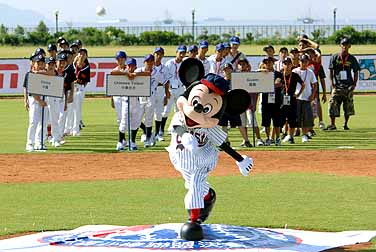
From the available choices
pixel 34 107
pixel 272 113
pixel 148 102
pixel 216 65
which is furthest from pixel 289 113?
pixel 34 107

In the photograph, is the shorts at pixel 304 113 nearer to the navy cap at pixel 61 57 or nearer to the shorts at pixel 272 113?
the shorts at pixel 272 113

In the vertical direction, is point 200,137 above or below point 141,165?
above

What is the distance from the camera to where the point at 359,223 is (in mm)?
11227

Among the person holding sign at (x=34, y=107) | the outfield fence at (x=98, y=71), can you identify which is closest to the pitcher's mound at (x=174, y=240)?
the person holding sign at (x=34, y=107)

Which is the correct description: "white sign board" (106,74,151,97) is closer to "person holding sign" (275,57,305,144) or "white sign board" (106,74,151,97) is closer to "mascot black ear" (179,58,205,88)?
"person holding sign" (275,57,305,144)

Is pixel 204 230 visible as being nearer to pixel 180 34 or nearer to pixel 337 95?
pixel 337 95

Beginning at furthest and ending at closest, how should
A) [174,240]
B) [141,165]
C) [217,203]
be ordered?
[141,165] → [217,203] → [174,240]

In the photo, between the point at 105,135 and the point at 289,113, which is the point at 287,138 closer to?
the point at 289,113

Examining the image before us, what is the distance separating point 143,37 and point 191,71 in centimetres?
5857

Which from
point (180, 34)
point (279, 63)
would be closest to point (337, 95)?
point (279, 63)

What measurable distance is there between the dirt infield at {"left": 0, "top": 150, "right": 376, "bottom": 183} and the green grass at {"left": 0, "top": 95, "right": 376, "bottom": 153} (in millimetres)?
1105

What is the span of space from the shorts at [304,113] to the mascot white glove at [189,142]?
11246 millimetres

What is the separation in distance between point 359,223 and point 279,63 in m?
10.5

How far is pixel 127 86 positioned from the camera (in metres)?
19.2
